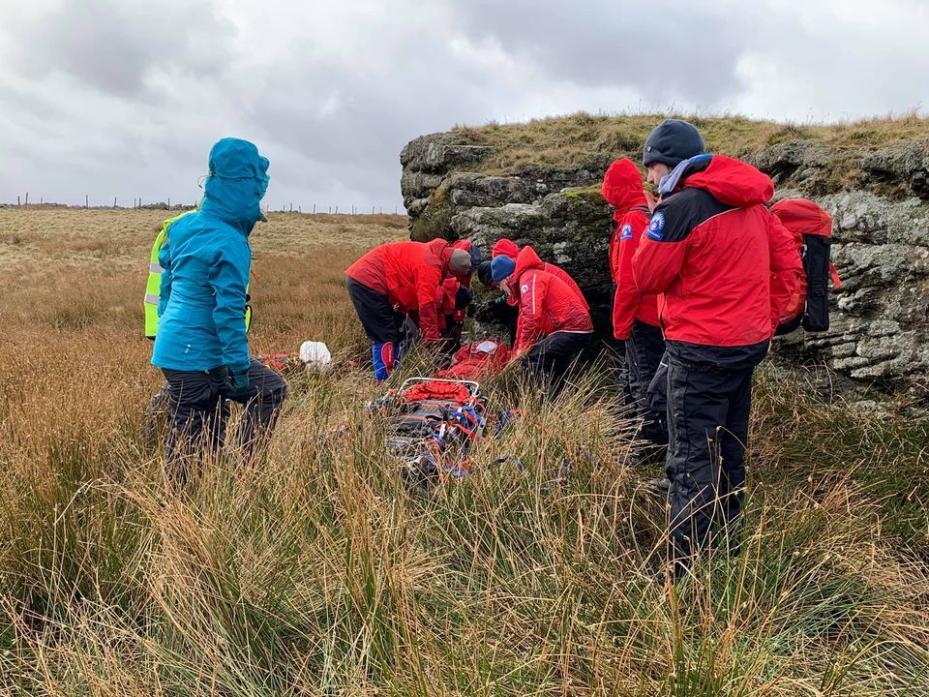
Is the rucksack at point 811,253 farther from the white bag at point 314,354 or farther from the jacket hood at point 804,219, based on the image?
the white bag at point 314,354

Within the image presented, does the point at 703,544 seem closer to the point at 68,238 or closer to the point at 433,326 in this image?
the point at 433,326

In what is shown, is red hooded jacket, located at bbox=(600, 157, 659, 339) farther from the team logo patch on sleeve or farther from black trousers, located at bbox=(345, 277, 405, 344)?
black trousers, located at bbox=(345, 277, 405, 344)

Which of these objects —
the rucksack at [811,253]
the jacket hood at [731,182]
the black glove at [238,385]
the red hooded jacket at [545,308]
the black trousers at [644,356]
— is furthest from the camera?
the red hooded jacket at [545,308]

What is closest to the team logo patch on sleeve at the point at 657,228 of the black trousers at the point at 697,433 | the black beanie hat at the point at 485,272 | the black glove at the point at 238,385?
the black trousers at the point at 697,433

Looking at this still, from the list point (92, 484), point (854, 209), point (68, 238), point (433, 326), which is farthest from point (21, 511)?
point (68, 238)

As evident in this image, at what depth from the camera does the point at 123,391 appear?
489cm

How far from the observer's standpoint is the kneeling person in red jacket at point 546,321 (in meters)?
A: 5.99

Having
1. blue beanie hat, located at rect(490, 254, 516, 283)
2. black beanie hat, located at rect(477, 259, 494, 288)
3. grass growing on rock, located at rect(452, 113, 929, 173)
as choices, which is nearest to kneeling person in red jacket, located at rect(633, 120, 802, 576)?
blue beanie hat, located at rect(490, 254, 516, 283)

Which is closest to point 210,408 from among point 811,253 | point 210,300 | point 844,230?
point 210,300

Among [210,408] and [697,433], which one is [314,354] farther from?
[697,433]

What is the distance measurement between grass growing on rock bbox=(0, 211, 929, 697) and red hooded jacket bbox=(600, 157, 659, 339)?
0.76 metres

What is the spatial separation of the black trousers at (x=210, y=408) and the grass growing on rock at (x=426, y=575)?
23cm

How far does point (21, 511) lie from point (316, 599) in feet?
4.97

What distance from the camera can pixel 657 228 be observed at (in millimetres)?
3131
